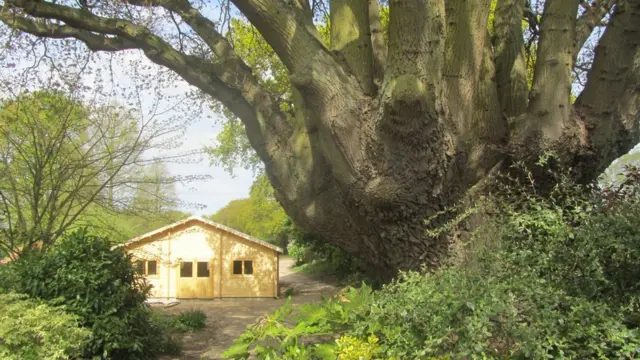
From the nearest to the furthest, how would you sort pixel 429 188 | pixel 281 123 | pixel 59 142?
pixel 429 188 < pixel 281 123 < pixel 59 142

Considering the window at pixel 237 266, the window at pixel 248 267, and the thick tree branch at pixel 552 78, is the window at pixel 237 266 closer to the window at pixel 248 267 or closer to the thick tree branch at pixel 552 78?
the window at pixel 248 267

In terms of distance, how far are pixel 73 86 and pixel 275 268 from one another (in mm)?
16394

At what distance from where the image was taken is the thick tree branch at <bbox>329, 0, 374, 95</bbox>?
18.2 ft

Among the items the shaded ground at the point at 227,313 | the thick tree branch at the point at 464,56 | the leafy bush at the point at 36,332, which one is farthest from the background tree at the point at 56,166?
the thick tree branch at the point at 464,56

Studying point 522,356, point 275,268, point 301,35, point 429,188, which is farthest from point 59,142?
point 275,268

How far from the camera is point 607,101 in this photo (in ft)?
16.5

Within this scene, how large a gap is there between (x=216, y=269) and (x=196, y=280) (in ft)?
A: 3.56

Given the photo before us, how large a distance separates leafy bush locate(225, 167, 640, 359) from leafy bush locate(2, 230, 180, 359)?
4349 mm

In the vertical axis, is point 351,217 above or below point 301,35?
below

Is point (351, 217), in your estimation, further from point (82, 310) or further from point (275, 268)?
point (275, 268)

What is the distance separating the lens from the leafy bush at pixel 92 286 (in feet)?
23.8

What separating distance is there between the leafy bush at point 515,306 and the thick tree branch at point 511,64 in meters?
2.00

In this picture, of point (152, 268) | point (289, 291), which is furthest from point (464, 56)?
point (152, 268)

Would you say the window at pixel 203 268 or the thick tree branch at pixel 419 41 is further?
the window at pixel 203 268
